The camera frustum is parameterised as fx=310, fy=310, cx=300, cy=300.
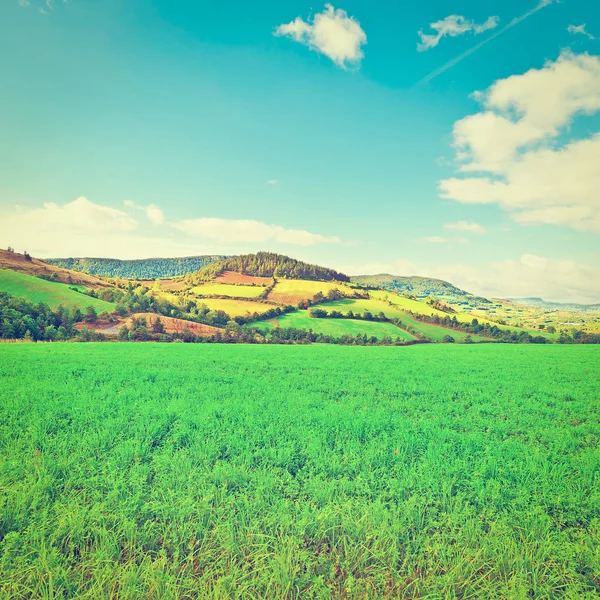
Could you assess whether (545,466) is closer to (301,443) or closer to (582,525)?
(582,525)

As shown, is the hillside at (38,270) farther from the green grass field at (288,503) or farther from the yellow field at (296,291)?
the green grass field at (288,503)

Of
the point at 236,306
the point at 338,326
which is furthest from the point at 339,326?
the point at 236,306

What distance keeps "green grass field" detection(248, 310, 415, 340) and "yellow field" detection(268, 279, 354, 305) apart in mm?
16449

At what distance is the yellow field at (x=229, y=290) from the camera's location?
360ft

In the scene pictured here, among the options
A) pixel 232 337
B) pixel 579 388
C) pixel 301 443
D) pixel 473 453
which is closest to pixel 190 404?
pixel 301 443

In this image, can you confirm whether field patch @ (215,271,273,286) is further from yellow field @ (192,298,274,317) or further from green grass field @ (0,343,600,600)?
green grass field @ (0,343,600,600)

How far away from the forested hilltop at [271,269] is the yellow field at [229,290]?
19325mm

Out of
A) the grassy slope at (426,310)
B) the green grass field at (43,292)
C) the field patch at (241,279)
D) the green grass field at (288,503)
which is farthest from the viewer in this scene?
the field patch at (241,279)

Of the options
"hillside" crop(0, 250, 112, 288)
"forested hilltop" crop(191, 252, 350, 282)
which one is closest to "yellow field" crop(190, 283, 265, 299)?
"forested hilltop" crop(191, 252, 350, 282)

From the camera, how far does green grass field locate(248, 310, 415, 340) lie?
74.1 m

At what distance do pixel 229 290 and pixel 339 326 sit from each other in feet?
173

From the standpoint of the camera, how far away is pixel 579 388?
14312 millimetres

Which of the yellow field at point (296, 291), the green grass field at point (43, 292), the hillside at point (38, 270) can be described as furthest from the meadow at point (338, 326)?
the hillside at point (38, 270)

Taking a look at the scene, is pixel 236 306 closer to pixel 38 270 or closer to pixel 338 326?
pixel 338 326
